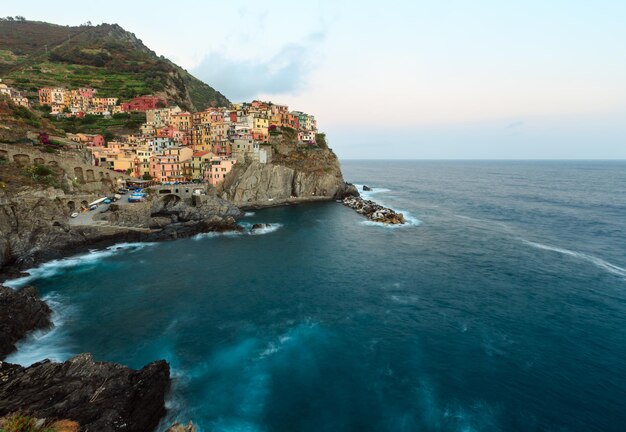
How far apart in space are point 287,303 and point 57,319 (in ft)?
78.7

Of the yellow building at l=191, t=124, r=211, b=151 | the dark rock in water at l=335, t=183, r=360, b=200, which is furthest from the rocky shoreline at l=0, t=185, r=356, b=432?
the dark rock in water at l=335, t=183, r=360, b=200

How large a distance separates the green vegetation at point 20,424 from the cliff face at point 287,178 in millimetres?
76733

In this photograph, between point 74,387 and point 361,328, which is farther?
point 361,328

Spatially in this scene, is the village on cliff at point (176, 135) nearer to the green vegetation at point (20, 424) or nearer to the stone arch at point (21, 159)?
the stone arch at point (21, 159)

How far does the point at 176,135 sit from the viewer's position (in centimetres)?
10650

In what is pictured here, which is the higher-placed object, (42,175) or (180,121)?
(180,121)

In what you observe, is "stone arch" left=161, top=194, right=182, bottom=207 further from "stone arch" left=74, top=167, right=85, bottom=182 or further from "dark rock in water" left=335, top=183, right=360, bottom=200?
"dark rock in water" left=335, top=183, right=360, bottom=200

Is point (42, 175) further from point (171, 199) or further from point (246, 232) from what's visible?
point (246, 232)

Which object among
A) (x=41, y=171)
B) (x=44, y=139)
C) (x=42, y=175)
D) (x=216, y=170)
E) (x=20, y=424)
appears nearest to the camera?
(x=20, y=424)

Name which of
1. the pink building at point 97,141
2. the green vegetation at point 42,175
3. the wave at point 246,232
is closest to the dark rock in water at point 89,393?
the wave at point 246,232

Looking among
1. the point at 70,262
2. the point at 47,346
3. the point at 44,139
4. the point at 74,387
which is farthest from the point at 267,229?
the point at 44,139

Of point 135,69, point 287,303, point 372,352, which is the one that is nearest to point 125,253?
point 287,303

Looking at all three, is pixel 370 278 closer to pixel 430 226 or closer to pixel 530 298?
pixel 530 298

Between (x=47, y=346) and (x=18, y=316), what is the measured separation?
486 cm
